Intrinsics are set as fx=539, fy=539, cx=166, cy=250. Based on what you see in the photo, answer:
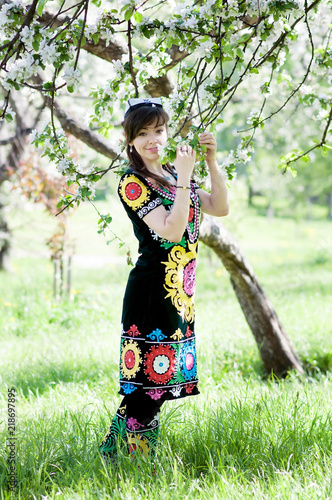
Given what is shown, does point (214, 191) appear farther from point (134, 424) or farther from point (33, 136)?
point (134, 424)

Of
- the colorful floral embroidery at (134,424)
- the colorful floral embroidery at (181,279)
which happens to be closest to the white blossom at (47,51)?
the colorful floral embroidery at (181,279)

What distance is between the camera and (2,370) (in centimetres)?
420

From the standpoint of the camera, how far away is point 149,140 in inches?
94.0

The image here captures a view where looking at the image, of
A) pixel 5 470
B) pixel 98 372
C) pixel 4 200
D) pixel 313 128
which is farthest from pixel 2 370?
pixel 313 128

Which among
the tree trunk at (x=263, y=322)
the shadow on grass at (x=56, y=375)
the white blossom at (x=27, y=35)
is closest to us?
the white blossom at (x=27, y=35)

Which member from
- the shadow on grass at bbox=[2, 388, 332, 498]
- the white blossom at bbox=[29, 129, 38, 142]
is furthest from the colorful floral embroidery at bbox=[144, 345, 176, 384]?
the white blossom at bbox=[29, 129, 38, 142]

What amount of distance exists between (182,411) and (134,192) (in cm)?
141

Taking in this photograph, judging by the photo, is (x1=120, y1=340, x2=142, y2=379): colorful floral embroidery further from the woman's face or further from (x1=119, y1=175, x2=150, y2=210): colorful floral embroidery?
the woman's face

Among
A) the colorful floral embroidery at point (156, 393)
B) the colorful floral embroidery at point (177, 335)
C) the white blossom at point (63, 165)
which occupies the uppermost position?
the white blossom at point (63, 165)

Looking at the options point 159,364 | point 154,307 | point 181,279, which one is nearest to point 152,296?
point 154,307

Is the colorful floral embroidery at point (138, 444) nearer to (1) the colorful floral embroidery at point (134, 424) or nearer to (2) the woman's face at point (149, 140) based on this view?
(1) the colorful floral embroidery at point (134, 424)

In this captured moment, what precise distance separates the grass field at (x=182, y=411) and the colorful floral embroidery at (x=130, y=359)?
1.24ft

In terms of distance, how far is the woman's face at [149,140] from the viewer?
239 centimetres

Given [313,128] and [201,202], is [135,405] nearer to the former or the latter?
[201,202]
